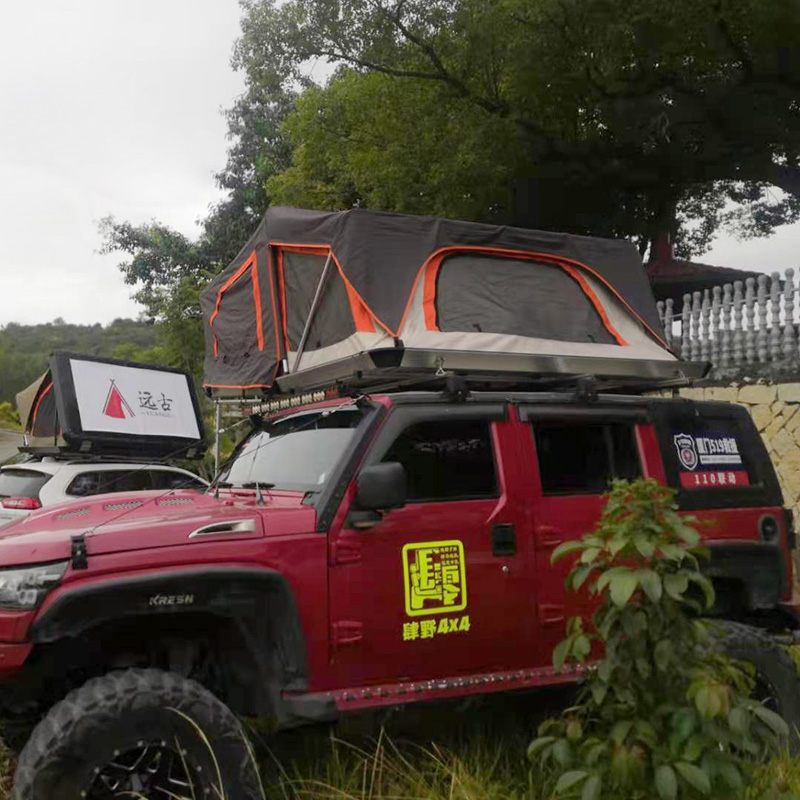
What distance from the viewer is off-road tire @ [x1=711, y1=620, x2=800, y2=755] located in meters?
4.19

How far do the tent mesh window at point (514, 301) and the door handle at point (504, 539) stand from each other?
1.37 m

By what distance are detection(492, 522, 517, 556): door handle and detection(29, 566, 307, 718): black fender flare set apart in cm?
98

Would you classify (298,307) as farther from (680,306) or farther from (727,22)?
(727,22)

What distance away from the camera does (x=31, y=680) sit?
339cm

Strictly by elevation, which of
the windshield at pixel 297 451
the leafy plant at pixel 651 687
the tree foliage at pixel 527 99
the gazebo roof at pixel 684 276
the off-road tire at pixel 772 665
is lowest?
the off-road tire at pixel 772 665

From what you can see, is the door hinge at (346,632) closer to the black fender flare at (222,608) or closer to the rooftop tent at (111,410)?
the black fender flare at (222,608)

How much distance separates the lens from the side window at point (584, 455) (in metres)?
4.20

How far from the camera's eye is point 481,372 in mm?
4539

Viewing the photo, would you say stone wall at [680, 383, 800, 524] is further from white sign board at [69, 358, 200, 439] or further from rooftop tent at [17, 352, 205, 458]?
white sign board at [69, 358, 200, 439]

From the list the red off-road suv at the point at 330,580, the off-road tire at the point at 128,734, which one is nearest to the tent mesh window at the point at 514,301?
the red off-road suv at the point at 330,580

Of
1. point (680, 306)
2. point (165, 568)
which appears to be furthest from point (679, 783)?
point (680, 306)

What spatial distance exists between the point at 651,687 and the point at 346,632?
1240 mm

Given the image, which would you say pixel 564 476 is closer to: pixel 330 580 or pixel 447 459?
pixel 447 459

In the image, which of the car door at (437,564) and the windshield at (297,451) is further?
the windshield at (297,451)
